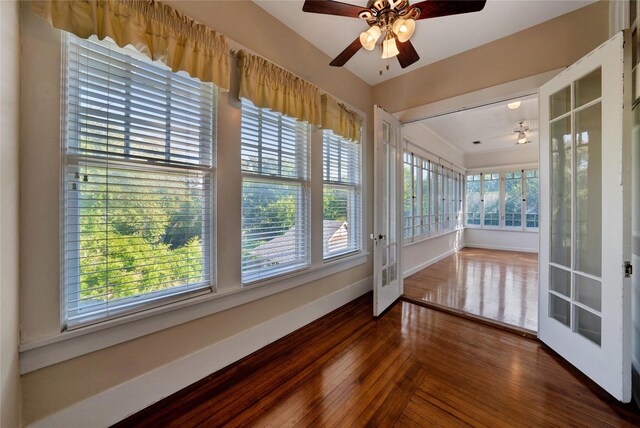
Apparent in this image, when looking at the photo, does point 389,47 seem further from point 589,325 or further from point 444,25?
point 589,325

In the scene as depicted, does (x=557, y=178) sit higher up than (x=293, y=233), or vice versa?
(x=557, y=178)

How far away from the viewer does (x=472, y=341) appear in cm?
223

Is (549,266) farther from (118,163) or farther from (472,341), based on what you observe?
(118,163)

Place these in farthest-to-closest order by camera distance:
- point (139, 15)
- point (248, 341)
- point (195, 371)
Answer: point (248, 341)
point (195, 371)
point (139, 15)

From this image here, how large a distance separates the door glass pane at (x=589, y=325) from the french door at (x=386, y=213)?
1.59 meters

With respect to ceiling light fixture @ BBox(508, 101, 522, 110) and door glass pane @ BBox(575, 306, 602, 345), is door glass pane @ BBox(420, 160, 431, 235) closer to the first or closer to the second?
ceiling light fixture @ BBox(508, 101, 522, 110)

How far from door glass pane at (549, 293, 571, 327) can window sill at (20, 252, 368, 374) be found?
7.92 feet

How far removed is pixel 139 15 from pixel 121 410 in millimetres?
2345

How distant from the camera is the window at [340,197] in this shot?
2740mm

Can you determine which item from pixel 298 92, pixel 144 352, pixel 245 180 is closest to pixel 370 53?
pixel 298 92

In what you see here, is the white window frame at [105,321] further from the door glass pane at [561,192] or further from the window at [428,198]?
the window at [428,198]

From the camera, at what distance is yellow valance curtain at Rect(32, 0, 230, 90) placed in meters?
1.18

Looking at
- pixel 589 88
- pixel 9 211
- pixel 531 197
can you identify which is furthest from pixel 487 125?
pixel 9 211

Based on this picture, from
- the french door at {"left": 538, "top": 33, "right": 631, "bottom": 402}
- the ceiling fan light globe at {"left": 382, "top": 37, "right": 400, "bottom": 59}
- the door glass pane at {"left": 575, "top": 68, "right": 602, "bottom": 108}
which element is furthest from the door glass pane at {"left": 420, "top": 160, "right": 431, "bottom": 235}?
the ceiling fan light globe at {"left": 382, "top": 37, "right": 400, "bottom": 59}
